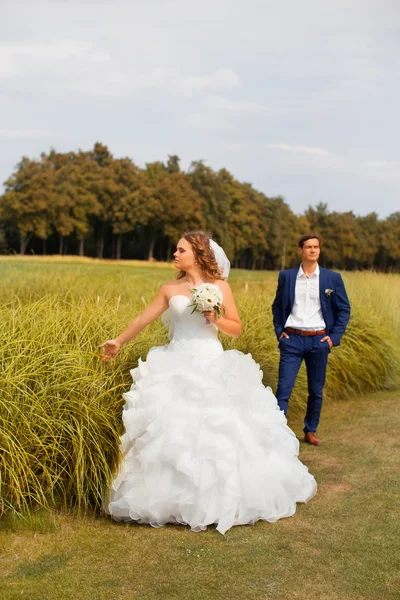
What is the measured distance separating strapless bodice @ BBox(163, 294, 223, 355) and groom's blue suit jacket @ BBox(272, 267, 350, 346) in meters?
1.43

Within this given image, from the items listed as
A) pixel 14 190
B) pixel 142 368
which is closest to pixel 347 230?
pixel 14 190

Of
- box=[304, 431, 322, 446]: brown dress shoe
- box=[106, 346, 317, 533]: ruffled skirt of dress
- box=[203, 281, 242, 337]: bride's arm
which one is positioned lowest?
box=[304, 431, 322, 446]: brown dress shoe

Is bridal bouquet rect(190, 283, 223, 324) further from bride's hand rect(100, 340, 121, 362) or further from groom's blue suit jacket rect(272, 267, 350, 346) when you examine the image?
groom's blue suit jacket rect(272, 267, 350, 346)

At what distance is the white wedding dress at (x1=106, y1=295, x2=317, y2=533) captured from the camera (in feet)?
14.1

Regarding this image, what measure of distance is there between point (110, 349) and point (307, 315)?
2164mm

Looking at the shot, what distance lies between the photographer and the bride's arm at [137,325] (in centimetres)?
506

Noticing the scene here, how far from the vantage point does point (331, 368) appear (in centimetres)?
935

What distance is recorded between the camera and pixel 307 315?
6344mm

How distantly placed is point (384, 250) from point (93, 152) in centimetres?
4318

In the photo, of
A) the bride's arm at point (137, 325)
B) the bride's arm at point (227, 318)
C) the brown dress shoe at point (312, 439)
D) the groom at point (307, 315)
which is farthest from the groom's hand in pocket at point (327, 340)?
the bride's arm at point (137, 325)

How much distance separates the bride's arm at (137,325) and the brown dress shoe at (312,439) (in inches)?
99.8

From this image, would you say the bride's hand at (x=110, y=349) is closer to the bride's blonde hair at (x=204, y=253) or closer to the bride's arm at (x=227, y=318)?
the bride's arm at (x=227, y=318)

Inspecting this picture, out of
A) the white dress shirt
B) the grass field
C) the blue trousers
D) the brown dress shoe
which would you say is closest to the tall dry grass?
the grass field

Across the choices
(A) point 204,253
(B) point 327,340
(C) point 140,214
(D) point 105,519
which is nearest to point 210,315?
(A) point 204,253
